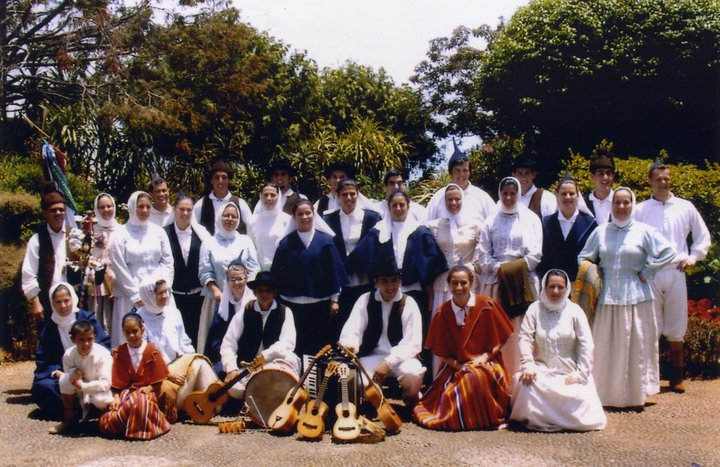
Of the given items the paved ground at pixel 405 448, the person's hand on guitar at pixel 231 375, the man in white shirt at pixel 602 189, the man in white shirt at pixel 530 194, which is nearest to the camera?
the paved ground at pixel 405 448

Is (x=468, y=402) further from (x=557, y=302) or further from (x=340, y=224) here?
(x=340, y=224)

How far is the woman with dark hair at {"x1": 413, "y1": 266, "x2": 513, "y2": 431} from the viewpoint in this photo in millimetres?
6277

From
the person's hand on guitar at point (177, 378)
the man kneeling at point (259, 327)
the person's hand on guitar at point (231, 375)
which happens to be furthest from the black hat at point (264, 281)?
the person's hand on guitar at point (177, 378)

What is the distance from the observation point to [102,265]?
732 centimetres

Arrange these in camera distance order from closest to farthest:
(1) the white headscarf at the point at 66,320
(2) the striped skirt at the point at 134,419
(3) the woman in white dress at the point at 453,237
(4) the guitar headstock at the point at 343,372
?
(2) the striped skirt at the point at 134,419 → (4) the guitar headstock at the point at 343,372 → (1) the white headscarf at the point at 66,320 → (3) the woman in white dress at the point at 453,237

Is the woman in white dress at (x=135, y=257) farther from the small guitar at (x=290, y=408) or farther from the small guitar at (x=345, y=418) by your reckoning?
the small guitar at (x=345, y=418)

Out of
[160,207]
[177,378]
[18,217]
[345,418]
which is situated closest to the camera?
[345,418]

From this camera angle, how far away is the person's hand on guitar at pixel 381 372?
6570mm

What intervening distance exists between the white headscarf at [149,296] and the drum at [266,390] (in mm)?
1284

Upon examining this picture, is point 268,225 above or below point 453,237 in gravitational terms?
above

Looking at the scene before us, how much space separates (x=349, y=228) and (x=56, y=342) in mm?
2982

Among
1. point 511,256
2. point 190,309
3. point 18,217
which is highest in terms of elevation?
point 18,217

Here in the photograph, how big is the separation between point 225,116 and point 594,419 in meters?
13.2

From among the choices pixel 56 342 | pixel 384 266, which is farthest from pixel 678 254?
pixel 56 342
